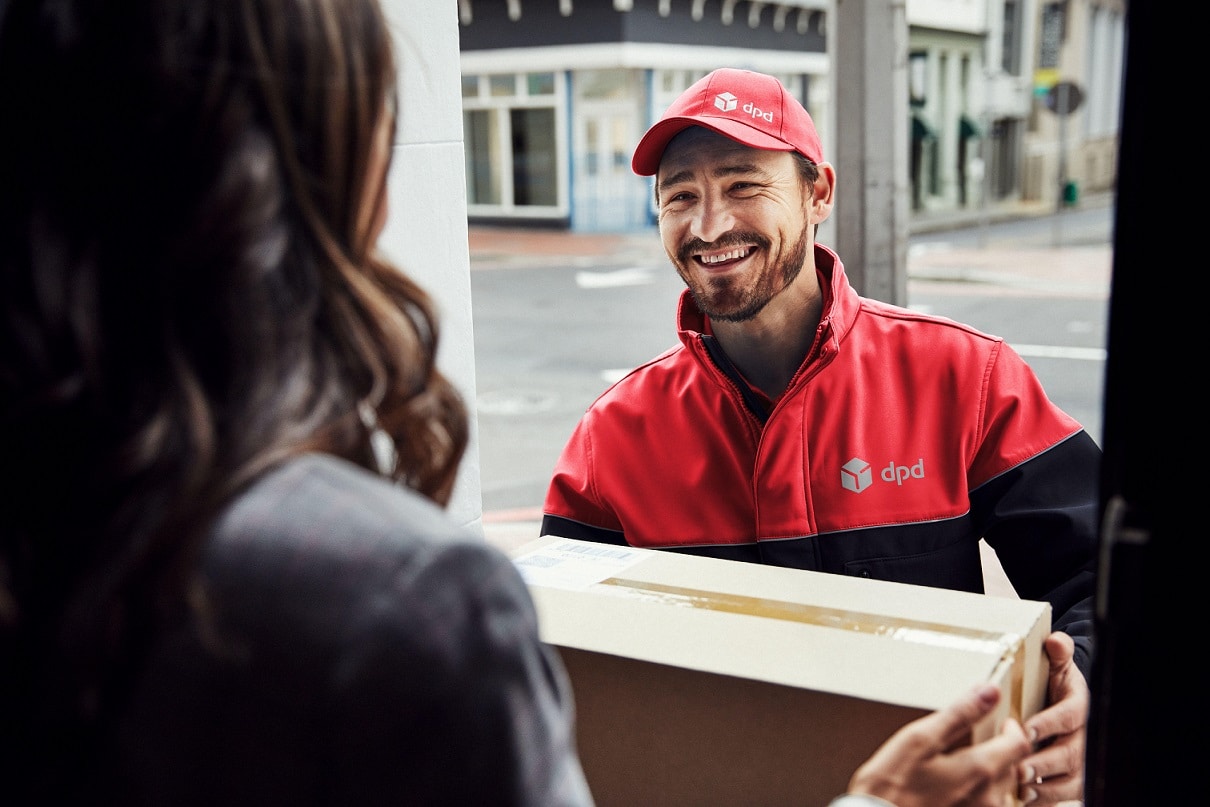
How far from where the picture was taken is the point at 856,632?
145 centimetres

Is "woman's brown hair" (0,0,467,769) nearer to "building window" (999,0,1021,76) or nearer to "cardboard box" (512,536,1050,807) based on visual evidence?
"cardboard box" (512,536,1050,807)

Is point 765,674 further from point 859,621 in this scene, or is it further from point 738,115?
point 738,115

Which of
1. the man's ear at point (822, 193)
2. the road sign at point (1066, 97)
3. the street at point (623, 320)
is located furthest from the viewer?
the road sign at point (1066, 97)

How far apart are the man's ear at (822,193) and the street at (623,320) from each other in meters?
3.69

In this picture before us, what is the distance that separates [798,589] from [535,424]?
24.5 feet

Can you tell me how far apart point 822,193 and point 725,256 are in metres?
0.35

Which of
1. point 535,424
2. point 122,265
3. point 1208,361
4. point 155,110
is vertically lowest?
point 535,424

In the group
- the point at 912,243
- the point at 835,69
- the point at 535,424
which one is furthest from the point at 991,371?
the point at 912,243

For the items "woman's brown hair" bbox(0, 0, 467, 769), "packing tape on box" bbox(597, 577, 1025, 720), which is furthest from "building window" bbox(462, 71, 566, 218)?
"woman's brown hair" bbox(0, 0, 467, 769)

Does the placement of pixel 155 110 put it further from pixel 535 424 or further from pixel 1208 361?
pixel 535 424

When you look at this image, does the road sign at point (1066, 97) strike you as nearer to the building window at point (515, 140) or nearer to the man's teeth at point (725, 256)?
the building window at point (515, 140)

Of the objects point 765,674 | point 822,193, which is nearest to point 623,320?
point 822,193

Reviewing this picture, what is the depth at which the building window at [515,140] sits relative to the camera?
80.2ft

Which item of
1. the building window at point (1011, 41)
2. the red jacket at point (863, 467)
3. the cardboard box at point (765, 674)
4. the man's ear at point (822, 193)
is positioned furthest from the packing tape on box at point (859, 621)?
the building window at point (1011, 41)
